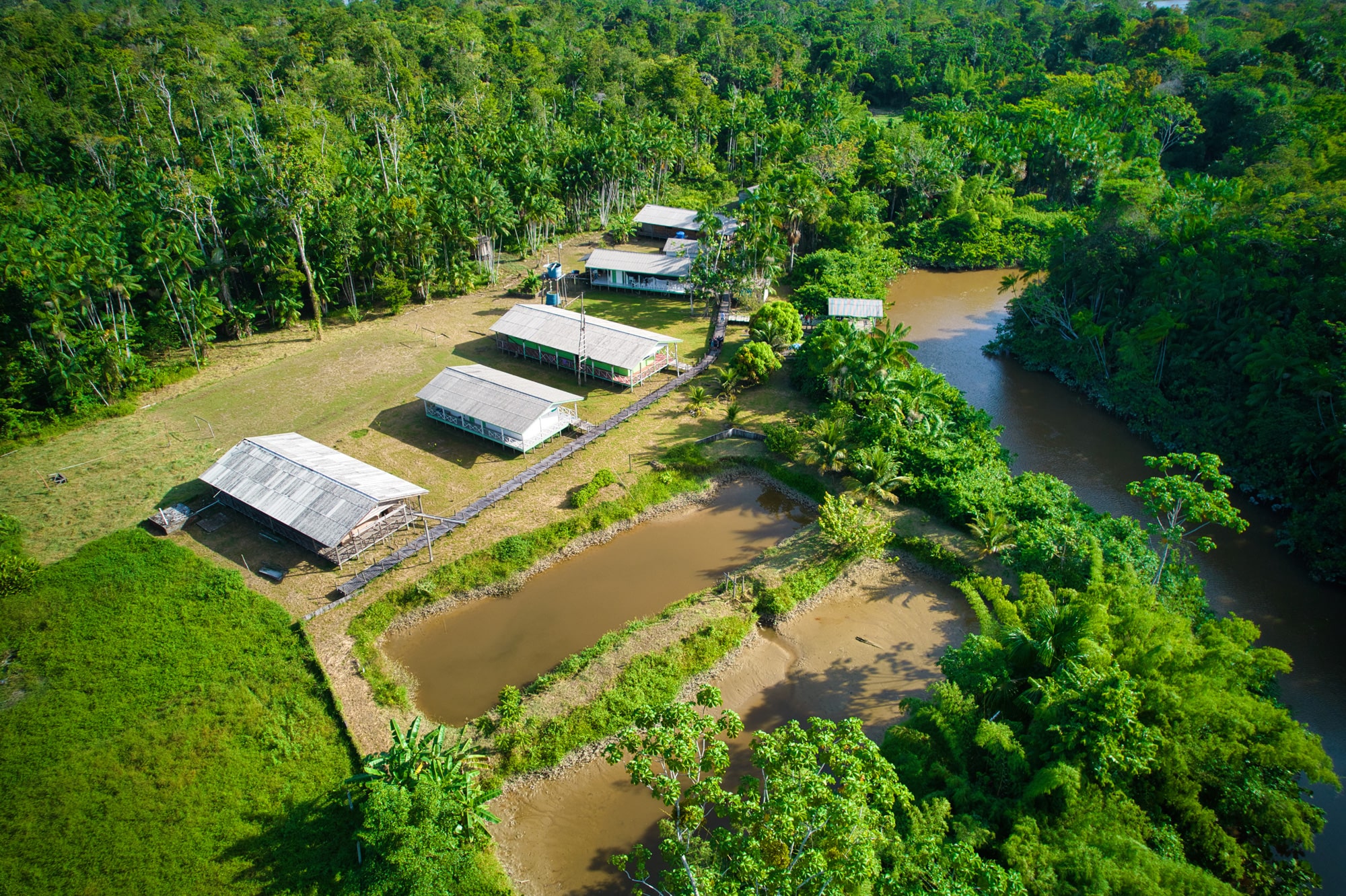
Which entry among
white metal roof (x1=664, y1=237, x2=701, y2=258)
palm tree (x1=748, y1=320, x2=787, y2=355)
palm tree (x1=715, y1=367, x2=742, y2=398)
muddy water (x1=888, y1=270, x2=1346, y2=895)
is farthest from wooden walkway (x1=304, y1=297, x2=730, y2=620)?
muddy water (x1=888, y1=270, x2=1346, y2=895)

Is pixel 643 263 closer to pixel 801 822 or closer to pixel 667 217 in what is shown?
pixel 667 217

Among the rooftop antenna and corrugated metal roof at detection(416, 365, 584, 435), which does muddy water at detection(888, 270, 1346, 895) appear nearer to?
the rooftop antenna

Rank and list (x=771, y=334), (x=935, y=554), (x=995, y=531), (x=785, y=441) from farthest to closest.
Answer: (x=771, y=334) → (x=785, y=441) → (x=935, y=554) → (x=995, y=531)

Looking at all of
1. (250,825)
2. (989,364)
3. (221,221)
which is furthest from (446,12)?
(250,825)

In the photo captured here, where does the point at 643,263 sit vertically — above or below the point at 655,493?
above

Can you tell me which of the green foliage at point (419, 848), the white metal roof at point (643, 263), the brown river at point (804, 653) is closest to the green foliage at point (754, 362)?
the brown river at point (804, 653)

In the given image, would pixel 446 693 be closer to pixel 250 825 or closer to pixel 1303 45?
pixel 250 825

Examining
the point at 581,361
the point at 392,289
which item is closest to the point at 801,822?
the point at 581,361
